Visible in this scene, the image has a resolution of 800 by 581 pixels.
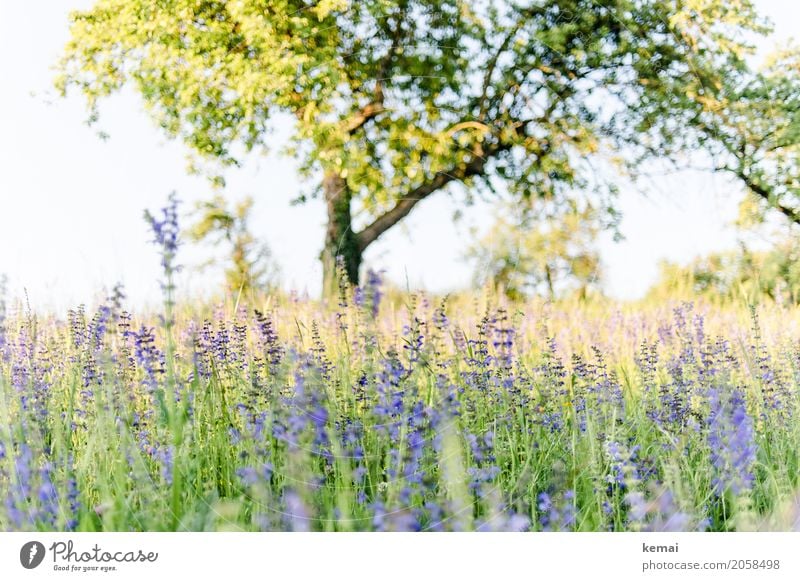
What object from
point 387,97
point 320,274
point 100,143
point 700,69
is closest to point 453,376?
point 320,274

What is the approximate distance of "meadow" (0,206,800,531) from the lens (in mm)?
2582

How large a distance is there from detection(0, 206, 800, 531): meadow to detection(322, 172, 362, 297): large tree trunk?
0.10m

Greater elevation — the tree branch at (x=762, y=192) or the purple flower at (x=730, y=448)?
the tree branch at (x=762, y=192)

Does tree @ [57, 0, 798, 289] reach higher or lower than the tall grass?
higher

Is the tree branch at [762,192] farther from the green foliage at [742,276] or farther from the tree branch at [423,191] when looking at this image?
the tree branch at [423,191]

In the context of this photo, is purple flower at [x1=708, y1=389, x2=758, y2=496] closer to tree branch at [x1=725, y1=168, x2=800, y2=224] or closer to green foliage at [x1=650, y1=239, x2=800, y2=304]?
Result: green foliage at [x1=650, y1=239, x2=800, y2=304]

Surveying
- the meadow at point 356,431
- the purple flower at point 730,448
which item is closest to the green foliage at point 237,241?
the meadow at point 356,431

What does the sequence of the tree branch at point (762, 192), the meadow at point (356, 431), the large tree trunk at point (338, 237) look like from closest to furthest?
the meadow at point (356, 431)
the large tree trunk at point (338, 237)
the tree branch at point (762, 192)

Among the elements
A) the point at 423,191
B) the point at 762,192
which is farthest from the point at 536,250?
the point at 762,192

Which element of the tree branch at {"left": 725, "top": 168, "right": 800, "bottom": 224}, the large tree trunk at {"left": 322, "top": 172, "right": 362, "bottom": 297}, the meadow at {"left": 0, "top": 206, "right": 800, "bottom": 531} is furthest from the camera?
the tree branch at {"left": 725, "top": 168, "right": 800, "bottom": 224}

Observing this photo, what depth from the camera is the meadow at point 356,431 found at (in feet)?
8.47

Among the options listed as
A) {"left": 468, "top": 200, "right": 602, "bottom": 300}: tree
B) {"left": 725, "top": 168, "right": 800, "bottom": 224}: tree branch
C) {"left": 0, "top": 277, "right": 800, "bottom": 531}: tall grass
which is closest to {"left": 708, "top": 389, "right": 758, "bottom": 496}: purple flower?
{"left": 0, "top": 277, "right": 800, "bottom": 531}: tall grass

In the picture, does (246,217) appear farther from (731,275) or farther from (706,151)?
(731,275)

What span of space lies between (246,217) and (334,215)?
398mm
